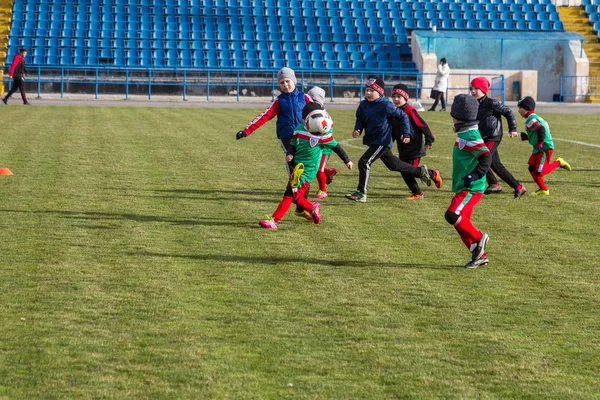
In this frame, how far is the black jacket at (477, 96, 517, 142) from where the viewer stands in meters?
13.1

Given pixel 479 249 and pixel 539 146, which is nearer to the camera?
pixel 479 249

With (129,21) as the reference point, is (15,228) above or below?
below

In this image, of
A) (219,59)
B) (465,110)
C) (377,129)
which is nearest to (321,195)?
(377,129)

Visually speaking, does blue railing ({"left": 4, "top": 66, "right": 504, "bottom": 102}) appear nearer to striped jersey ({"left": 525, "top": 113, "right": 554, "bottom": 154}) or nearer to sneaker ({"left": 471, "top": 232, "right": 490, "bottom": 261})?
striped jersey ({"left": 525, "top": 113, "right": 554, "bottom": 154})

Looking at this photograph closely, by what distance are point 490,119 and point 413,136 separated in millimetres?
1011

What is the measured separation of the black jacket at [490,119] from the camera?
13.1 m

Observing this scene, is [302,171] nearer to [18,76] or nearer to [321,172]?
[321,172]

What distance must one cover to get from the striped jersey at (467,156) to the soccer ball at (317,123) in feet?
6.41

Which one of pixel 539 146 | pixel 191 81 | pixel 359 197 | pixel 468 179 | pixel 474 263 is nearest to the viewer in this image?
pixel 474 263

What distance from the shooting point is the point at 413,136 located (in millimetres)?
13219

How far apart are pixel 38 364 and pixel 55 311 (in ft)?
3.85

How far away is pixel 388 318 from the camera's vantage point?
650 centimetres

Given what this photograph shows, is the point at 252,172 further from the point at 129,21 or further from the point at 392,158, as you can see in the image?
the point at 129,21

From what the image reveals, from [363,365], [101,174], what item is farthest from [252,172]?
[363,365]
